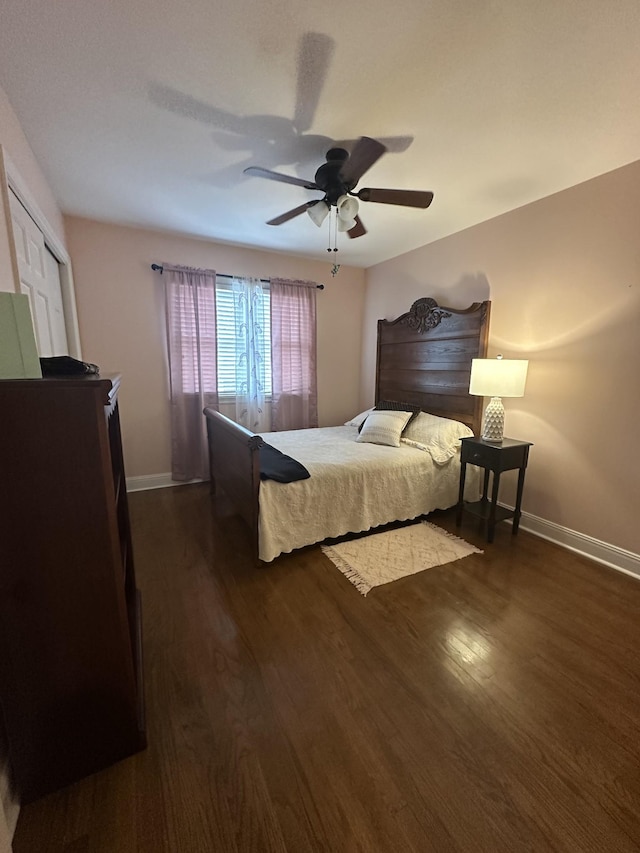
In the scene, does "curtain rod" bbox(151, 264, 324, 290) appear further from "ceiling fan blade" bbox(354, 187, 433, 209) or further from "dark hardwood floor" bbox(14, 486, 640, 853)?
"dark hardwood floor" bbox(14, 486, 640, 853)

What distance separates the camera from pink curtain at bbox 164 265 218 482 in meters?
3.41

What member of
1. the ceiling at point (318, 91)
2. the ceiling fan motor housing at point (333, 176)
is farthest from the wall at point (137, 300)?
the ceiling fan motor housing at point (333, 176)

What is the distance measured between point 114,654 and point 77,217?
355 cm

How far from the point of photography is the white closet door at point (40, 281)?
5.74 feet

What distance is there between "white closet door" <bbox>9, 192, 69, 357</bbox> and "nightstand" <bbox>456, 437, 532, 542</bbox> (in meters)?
2.97

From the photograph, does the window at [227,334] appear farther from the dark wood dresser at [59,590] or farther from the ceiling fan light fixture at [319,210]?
the dark wood dresser at [59,590]

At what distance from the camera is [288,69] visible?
1.45 metres

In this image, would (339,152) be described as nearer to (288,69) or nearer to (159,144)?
(288,69)

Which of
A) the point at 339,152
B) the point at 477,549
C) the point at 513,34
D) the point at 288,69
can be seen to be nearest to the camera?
the point at 513,34

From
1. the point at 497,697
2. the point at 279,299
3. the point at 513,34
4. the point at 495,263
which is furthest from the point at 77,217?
the point at 497,697

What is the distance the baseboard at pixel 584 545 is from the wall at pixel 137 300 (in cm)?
345

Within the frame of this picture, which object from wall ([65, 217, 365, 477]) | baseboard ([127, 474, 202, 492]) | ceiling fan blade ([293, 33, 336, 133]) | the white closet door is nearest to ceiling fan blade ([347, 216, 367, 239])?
ceiling fan blade ([293, 33, 336, 133])

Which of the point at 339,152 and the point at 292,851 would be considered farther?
the point at 339,152

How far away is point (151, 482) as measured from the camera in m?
3.60
